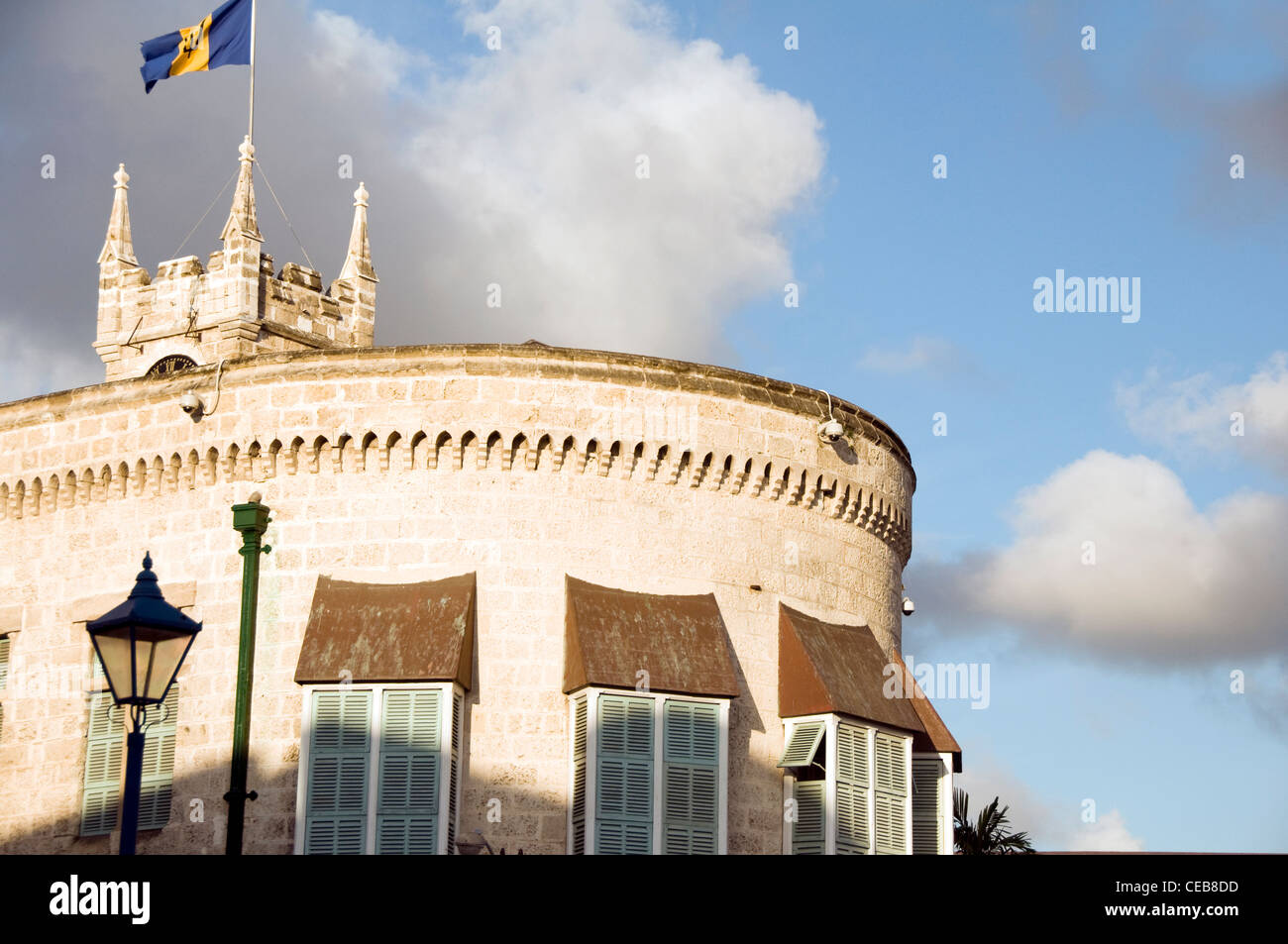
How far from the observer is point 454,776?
22516 mm

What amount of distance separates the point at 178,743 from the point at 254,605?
1.99 meters

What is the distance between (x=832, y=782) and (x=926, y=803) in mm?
2869

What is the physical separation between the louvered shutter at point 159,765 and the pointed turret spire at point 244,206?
14343mm

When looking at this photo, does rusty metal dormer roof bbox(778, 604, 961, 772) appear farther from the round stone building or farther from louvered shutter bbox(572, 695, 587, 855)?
louvered shutter bbox(572, 695, 587, 855)

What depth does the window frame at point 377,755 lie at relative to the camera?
22.2 meters

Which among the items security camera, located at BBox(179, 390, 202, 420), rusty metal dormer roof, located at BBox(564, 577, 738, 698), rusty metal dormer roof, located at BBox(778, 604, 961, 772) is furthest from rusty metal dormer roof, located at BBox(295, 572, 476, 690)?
rusty metal dormer roof, located at BBox(778, 604, 961, 772)

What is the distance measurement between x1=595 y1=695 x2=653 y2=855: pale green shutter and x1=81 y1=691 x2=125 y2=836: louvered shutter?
20.6 ft

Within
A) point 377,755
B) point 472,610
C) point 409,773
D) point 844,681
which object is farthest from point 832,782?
point 377,755

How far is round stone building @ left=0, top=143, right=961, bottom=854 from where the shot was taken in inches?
894

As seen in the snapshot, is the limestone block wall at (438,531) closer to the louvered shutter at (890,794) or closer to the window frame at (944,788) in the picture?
the louvered shutter at (890,794)

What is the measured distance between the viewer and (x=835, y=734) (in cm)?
2386

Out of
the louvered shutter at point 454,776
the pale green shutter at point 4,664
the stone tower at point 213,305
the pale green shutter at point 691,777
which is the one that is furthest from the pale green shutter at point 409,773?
the stone tower at point 213,305

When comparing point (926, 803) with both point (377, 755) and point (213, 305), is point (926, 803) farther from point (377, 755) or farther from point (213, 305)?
point (213, 305)
